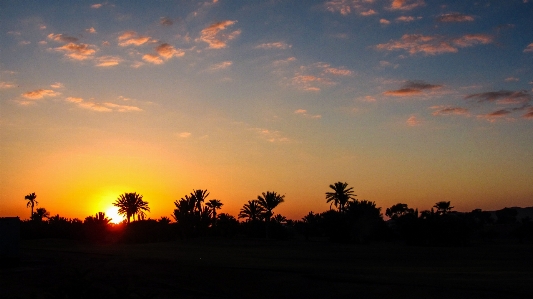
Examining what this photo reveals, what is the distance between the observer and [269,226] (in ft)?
254

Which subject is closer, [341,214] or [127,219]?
[341,214]

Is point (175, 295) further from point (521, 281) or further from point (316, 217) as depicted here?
point (316, 217)

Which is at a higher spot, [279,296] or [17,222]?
[17,222]

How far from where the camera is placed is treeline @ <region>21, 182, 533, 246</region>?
218 feet

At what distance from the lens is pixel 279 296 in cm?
1811

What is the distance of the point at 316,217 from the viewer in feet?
280

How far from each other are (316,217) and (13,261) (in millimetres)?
61398

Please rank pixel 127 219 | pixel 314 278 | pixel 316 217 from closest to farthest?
pixel 314 278
pixel 127 219
pixel 316 217

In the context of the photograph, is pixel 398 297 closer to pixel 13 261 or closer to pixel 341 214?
pixel 13 261

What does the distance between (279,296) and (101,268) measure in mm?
10927

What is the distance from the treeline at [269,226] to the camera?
66312mm

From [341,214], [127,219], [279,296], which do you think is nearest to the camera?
[279,296]

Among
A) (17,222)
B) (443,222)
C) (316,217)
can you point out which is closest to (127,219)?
(316,217)

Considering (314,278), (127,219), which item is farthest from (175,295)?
(127,219)
